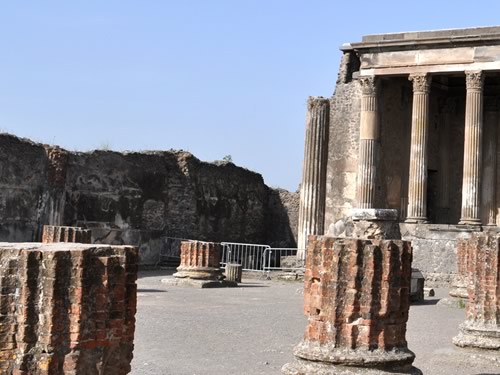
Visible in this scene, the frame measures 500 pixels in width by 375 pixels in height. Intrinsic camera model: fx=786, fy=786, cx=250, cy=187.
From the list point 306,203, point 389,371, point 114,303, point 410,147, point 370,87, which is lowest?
point 389,371

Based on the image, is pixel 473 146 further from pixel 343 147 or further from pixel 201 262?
pixel 201 262

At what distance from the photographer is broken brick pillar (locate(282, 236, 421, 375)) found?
623cm

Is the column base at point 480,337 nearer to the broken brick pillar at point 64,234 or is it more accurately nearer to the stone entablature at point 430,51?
the broken brick pillar at point 64,234

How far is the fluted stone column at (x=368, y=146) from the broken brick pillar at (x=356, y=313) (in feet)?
56.2

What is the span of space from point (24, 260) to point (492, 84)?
932 inches

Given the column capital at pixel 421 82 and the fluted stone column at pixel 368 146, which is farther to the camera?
A: the fluted stone column at pixel 368 146

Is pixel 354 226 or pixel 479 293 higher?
pixel 354 226

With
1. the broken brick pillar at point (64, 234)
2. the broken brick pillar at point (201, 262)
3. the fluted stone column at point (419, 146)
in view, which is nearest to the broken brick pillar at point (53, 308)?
the broken brick pillar at point (64, 234)

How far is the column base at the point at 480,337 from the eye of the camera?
8619mm

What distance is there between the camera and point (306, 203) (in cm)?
2453

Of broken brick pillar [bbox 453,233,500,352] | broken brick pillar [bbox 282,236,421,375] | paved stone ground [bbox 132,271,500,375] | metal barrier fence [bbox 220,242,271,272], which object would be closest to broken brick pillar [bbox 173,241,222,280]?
paved stone ground [bbox 132,271,500,375]

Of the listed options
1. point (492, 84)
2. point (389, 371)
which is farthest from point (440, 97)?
point (389, 371)

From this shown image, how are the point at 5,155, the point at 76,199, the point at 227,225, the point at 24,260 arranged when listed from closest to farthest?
1. the point at 24,260
2. the point at 5,155
3. the point at 76,199
4. the point at 227,225

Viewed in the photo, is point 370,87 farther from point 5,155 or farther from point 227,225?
point 5,155
